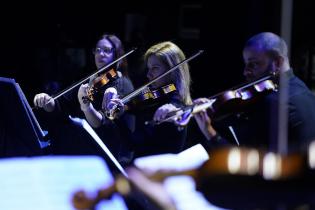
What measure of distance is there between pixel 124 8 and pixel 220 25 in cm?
141

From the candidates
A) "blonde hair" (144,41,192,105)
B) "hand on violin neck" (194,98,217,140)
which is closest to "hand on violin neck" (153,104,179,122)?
"blonde hair" (144,41,192,105)

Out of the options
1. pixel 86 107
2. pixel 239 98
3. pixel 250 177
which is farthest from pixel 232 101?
pixel 250 177

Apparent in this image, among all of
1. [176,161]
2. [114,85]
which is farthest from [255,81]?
[176,161]

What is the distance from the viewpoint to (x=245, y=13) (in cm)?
497

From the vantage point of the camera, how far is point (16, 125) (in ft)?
9.66

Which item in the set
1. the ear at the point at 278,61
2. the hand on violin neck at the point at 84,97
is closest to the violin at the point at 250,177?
the ear at the point at 278,61

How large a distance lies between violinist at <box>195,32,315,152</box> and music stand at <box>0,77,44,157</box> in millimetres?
759

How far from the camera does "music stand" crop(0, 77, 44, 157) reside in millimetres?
2857

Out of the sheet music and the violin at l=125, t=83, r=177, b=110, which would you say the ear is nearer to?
the violin at l=125, t=83, r=177, b=110

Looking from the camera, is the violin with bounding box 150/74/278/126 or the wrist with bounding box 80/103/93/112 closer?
the violin with bounding box 150/74/278/126

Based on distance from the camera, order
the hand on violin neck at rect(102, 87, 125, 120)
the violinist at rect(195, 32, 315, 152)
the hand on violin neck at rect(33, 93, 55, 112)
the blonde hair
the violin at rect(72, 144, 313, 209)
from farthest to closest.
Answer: the hand on violin neck at rect(33, 93, 55, 112), the hand on violin neck at rect(102, 87, 125, 120), the blonde hair, the violinist at rect(195, 32, 315, 152), the violin at rect(72, 144, 313, 209)

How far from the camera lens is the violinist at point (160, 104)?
10.1 ft

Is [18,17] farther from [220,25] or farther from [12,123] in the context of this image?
[12,123]

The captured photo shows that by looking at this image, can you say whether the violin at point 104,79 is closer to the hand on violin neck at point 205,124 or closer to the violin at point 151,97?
the violin at point 151,97
